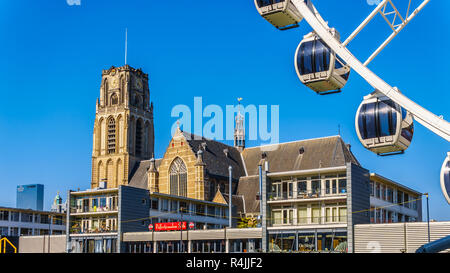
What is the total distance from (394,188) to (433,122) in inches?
2075

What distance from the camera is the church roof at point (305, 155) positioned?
284 ft

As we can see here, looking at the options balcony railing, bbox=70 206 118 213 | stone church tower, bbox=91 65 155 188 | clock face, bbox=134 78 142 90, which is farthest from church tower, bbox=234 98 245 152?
balcony railing, bbox=70 206 118 213

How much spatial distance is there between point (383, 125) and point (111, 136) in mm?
102757

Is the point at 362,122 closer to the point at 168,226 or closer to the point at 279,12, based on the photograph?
the point at 279,12

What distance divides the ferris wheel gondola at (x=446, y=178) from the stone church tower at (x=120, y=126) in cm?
9568

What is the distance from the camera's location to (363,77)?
25406 millimetres

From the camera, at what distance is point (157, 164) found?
11150cm

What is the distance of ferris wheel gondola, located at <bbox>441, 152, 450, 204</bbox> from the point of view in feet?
83.3

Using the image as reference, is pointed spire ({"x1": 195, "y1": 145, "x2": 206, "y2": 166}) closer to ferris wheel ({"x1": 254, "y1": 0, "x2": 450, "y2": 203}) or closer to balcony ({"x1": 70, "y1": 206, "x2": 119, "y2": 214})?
balcony ({"x1": 70, "y1": 206, "x2": 119, "y2": 214})

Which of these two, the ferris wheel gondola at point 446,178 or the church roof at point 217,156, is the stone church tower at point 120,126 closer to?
the church roof at point 217,156

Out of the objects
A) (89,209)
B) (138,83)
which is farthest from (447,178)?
(138,83)

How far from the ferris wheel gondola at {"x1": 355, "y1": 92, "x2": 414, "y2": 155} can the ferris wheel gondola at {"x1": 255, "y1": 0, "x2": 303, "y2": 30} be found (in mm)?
4813

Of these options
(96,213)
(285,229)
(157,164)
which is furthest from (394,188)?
(157,164)
